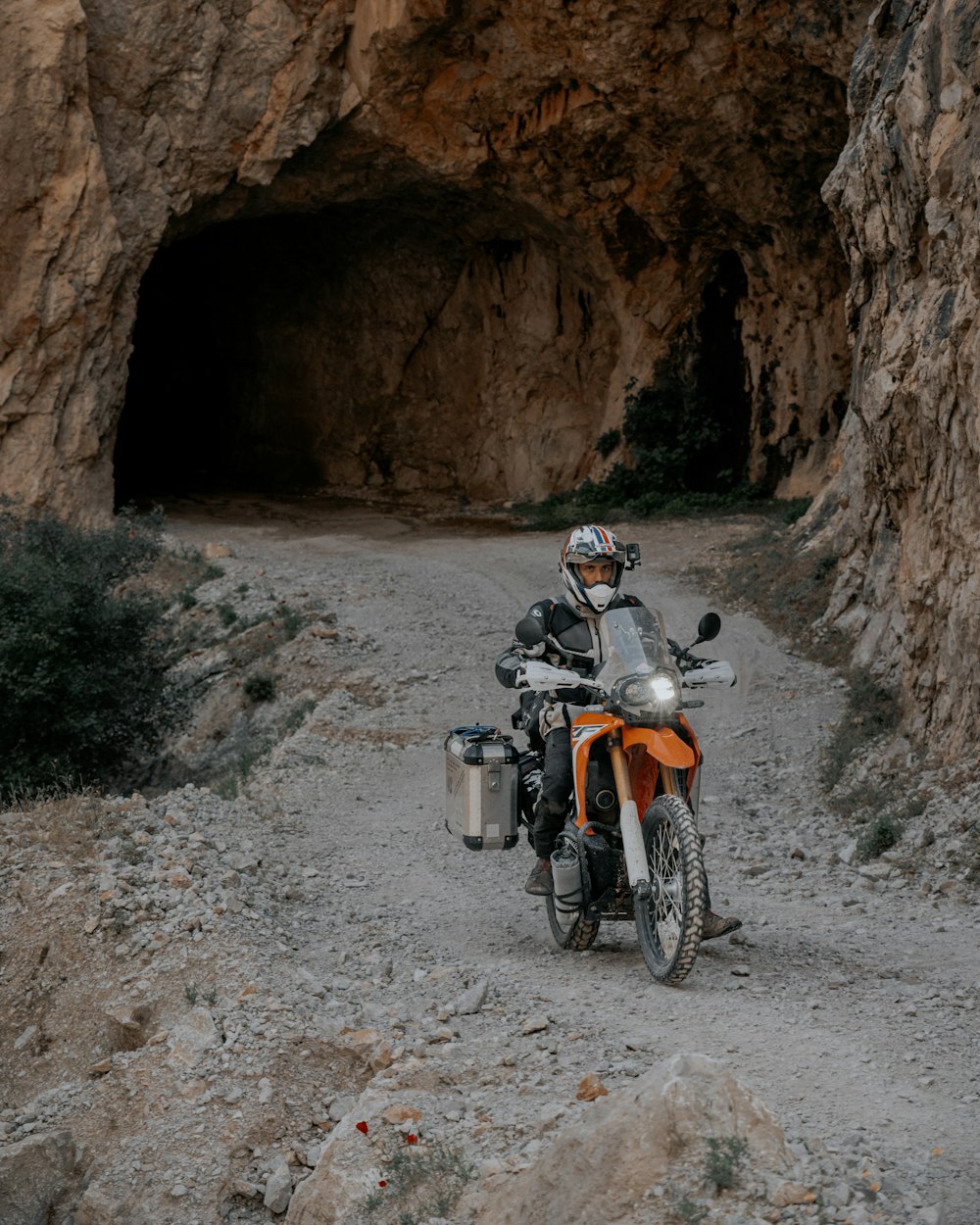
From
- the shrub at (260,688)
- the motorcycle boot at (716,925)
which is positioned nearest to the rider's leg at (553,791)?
the motorcycle boot at (716,925)

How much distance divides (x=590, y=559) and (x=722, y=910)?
2.40m

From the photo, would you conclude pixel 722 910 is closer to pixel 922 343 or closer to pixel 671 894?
pixel 671 894

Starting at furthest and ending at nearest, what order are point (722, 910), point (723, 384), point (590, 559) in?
1. point (723, 384)
2. point (722, 910)
3. point (590, 559)

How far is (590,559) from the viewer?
7.20 meters

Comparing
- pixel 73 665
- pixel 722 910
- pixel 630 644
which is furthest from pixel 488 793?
pixel 73 665

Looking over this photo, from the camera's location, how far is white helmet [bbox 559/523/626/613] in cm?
717

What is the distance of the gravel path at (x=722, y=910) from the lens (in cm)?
532

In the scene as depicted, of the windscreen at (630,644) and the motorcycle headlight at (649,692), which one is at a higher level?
the windscreen at (630,644)

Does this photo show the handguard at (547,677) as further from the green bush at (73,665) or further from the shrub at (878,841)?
the green bush at (73,665)

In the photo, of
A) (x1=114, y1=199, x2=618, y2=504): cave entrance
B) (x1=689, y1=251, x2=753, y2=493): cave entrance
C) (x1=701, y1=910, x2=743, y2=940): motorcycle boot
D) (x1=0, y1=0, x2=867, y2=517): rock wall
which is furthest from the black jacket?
(x1=114, y1=199, x2=618, y2=504): cave entrance

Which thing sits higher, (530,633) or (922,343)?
(922,343)

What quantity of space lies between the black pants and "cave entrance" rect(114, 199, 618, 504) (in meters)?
22.4

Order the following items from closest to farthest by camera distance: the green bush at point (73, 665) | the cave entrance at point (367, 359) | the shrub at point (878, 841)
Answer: the shrub at point (878, 841) → the green bush at point (73, 665) → the cave entrance at point (367, 359)

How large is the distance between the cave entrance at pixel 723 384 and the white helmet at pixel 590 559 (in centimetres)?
1977
